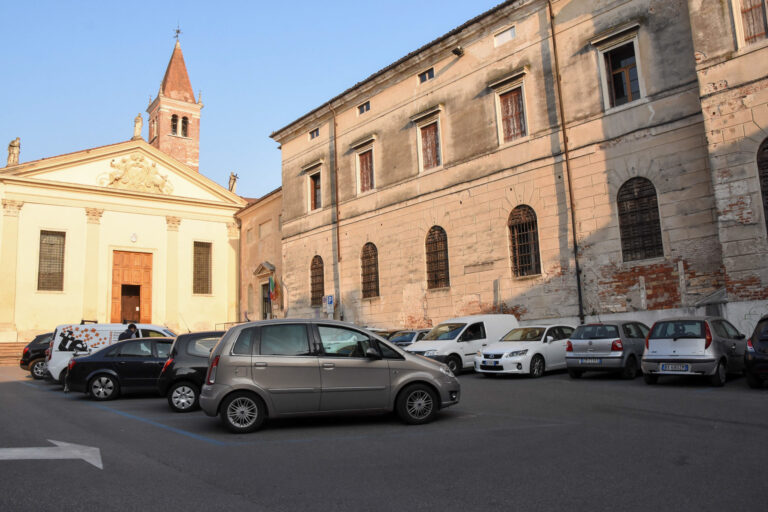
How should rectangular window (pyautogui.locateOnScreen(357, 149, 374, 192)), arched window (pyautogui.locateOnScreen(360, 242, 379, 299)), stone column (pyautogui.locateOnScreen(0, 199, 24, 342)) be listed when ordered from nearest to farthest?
arched window (pyautogui.locateOnScreen(360, 242, 379, 299))
rectangular window (pyautogui.locateOnScreen(357, 149, 374, 192))
stone column (pyautogui.locateOnScreen(0, 199, 24, 342))

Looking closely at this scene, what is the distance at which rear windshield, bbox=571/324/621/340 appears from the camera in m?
12.9

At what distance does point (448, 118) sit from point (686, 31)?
896cm

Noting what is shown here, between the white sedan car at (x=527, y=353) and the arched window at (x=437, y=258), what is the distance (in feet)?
22.9

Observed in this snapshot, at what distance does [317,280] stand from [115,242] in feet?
51.0

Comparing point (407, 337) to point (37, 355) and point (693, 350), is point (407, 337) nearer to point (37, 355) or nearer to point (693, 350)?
point (693, 350)

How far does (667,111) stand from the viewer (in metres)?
16.2

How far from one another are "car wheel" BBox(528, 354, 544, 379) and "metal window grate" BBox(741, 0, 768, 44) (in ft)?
31.4

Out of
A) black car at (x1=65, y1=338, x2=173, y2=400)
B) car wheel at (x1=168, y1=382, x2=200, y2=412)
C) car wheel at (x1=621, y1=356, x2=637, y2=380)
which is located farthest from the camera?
car wheel at (x1=621, y1=356, x2=637, y2=380)

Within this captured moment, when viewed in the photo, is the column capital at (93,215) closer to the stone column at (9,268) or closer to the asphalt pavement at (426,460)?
the stone column at (9,268)

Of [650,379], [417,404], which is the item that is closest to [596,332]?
[650,379]

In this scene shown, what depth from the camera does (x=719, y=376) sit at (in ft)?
36.0

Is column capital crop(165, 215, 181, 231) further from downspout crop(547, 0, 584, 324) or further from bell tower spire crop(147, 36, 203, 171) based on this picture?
downspout crop(547, 0, 584, 324)

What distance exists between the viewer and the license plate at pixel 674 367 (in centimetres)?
1102

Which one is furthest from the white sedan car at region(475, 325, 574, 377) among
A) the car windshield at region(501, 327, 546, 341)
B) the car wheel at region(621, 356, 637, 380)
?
the car wheel at region(621, 356, 637, 380)
